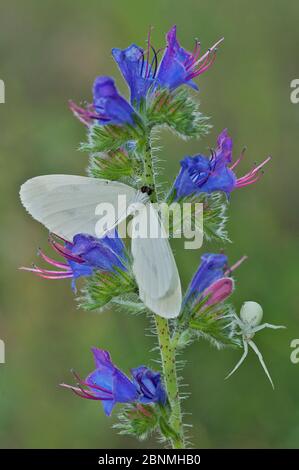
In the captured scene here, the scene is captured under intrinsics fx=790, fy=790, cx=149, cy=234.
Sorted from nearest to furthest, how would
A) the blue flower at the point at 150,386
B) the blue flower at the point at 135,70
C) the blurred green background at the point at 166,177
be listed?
the blue flower at the point at 135,70 < the blue flower at the point at 150,386 < the blurred green background at the point at 166,177

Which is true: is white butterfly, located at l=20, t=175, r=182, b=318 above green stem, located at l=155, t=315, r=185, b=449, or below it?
above

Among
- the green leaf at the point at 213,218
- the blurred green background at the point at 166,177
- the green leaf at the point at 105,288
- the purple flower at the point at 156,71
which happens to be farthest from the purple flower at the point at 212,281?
the blurred green background at the point at 166,177

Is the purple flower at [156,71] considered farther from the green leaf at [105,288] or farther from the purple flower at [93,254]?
the green leaf at [105,288]

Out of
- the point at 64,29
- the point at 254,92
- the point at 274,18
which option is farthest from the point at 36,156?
the point at 274,18

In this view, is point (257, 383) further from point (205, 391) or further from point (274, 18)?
point (274, 18)

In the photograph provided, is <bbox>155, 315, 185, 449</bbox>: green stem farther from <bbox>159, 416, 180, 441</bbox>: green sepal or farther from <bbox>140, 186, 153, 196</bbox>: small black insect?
<bbox>140, 186, 153, 196</bbox>: small black insect

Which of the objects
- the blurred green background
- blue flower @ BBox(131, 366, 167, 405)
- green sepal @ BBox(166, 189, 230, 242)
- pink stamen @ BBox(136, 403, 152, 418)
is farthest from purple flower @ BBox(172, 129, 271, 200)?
the blurred green background
